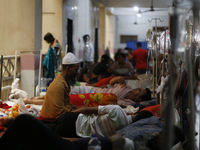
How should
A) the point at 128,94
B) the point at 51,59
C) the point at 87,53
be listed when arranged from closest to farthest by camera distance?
1. the point at 128,94
2. the point at 51,59
3. the point at 87,53

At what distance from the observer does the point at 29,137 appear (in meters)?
2.27

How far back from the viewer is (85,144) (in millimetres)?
2414

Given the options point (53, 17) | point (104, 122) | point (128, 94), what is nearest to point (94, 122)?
point (104, 122)

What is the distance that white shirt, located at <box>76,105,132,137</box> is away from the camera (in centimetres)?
300

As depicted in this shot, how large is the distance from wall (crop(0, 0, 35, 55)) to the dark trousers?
341 centimetres

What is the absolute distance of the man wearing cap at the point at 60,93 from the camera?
3396 mm

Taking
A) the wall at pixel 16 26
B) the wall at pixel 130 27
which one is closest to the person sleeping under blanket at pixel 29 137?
the wall at pixel 16 26

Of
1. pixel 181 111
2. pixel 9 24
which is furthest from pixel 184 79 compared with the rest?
pixel 9 24

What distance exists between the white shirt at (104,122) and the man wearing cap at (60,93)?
1.37 ft

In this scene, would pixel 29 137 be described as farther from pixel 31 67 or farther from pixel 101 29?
pixel 101 29

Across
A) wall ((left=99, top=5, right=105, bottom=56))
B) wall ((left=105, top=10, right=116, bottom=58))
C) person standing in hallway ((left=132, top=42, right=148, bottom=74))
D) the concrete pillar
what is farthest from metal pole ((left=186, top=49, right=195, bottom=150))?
wall ((left=105, top=10, right=116, bottom=58))

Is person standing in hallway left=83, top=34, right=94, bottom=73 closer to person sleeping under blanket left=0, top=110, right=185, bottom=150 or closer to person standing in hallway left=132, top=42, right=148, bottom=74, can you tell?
person standing in hallway left=132, top=42, right=148, bottom=74

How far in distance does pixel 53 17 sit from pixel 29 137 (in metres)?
6.19

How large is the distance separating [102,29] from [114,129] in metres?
11.8
